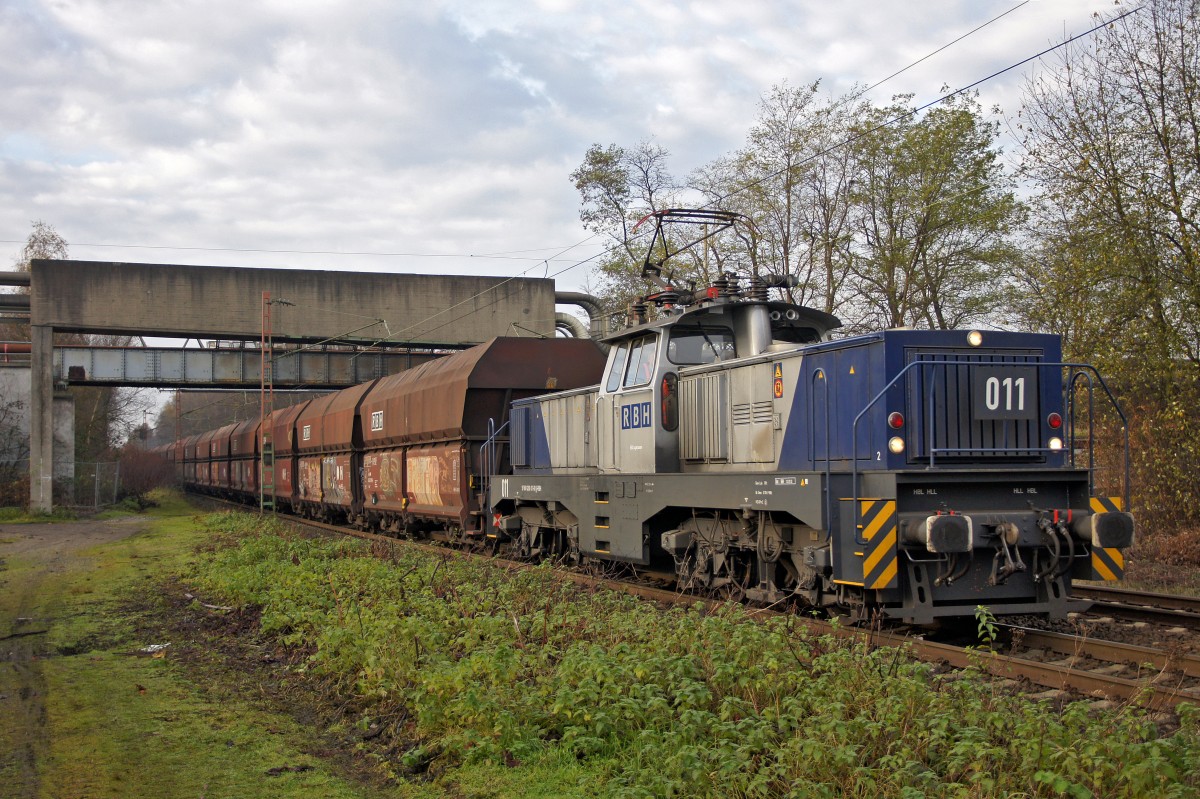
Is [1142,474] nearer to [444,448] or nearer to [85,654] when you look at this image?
[444,448]

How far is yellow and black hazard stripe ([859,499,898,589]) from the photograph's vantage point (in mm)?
7621

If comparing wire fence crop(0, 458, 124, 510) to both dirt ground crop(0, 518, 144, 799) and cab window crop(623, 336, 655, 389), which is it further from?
cab window crop(623, 336, 655, 389)

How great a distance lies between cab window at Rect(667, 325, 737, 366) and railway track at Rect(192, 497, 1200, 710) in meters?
3.37

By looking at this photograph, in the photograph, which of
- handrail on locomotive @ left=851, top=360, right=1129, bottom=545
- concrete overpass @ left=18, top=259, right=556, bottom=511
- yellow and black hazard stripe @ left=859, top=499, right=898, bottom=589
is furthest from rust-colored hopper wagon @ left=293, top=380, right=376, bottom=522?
yellow and black hazard stripe @ left=859, top=499, right=898, bottom=589

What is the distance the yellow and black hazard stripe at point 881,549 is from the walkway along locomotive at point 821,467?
Answer: 0.01 m

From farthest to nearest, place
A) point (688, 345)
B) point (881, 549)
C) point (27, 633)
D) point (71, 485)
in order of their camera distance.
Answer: point (71, 485) → point (688, 345) → point (27, 633) → point (881, 549)

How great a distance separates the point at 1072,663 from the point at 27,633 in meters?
9.48

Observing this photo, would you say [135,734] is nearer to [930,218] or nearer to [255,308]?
[930,218]

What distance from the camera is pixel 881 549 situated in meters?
7.63

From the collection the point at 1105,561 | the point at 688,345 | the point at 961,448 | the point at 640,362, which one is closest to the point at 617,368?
the point at 640,362

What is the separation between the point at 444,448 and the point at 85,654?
9057mm

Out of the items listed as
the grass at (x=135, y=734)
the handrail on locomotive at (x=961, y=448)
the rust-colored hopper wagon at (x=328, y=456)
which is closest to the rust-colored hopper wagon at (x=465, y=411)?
the rust-colored hopper wagon at (x=328, y=456)

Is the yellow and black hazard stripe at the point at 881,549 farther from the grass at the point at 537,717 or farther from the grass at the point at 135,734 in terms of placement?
the grass at the point at 135,734

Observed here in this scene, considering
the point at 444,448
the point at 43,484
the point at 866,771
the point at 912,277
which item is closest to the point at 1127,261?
the point at 912,277
